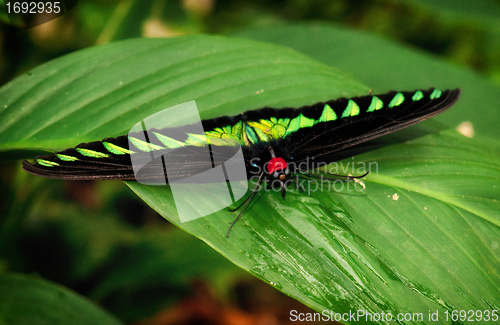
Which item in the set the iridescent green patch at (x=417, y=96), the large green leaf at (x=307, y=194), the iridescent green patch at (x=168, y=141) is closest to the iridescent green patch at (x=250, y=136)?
the large green leaf at (x=307, y=194)

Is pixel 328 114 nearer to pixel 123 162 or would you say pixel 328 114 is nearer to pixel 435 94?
pixel 435 94

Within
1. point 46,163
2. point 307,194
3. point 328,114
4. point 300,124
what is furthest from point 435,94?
point 46,163

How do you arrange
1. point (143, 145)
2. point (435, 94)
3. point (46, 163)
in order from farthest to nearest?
point (435, 94), point (143, 145), point (46, 163)

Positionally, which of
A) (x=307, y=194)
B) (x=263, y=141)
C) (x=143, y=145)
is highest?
(x=143, y=145)

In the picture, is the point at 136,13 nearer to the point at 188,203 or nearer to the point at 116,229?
the point at 116,229

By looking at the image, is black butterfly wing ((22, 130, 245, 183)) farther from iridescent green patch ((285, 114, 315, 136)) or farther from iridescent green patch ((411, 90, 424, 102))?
iridescent green patch ((411, 90, 424, 102))

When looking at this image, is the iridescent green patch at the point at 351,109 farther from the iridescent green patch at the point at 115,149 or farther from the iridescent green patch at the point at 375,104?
the iridescent green patch at the point at 115,149

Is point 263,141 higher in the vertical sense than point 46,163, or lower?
lower
